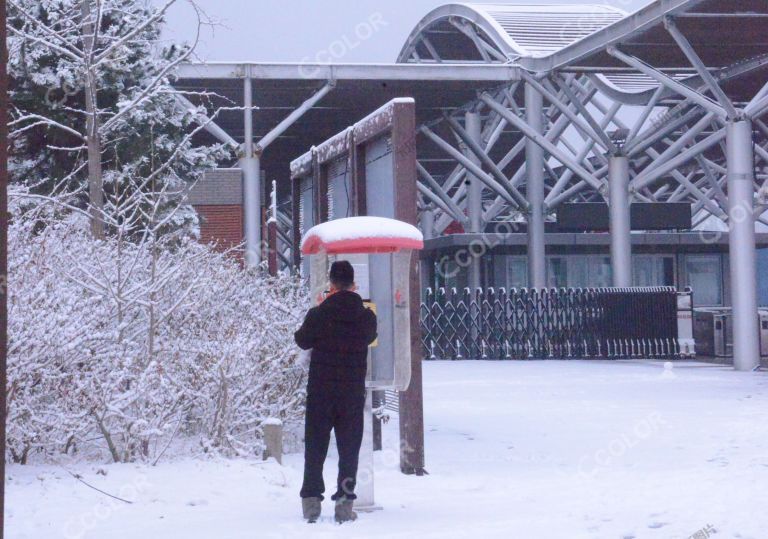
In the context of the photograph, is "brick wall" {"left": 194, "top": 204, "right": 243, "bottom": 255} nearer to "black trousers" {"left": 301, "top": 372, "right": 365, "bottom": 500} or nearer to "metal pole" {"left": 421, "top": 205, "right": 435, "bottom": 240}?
"metal pole" {"left": 421, "top": 205, "right": 435, "bottom": 240}

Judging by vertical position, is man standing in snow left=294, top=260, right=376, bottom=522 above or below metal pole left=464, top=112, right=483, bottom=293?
below

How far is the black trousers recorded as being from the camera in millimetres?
7461

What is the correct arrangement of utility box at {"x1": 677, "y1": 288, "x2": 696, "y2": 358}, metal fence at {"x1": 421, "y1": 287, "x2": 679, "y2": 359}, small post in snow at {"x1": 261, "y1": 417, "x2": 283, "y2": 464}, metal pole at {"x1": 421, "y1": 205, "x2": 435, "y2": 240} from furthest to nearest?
metal pole at {"x1": 421, "y1": 205, "x2": 435, "y2": 240} < metal fence at {"x1": 421, "y1": 287, "x2": 679, "y2": 359} < utility box at {"x1": 677, "y1": 288, "x2": 696, "y2": 358} < small post in snow at {"x1": 261, "y1": 417, "x2": 283, "y2": 464}

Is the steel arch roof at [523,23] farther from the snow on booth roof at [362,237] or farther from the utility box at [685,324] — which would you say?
the snow on booth roof at [362,237]

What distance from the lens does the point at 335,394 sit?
295 inches

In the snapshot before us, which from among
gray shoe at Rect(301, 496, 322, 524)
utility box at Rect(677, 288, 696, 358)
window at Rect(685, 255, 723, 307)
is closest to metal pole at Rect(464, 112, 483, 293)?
window at Rect(685, 255, 723, 307)

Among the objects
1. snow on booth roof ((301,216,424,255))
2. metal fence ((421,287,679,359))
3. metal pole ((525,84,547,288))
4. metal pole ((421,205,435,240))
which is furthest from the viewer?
metal pole ((421,205,435,240))

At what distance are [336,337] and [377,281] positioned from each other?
181cm

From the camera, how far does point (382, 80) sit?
97.5 ft

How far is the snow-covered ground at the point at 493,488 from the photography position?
7.31 meters

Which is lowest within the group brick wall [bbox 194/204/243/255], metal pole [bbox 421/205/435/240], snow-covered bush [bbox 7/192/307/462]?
snow-covered bush [bbox 7/192/307/462]

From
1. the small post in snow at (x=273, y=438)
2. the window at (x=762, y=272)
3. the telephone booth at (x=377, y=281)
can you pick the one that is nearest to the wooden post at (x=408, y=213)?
the telephone booth at (x=377, y=281)

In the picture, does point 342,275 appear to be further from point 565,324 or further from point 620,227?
point 620,227

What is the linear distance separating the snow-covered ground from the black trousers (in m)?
0.26
